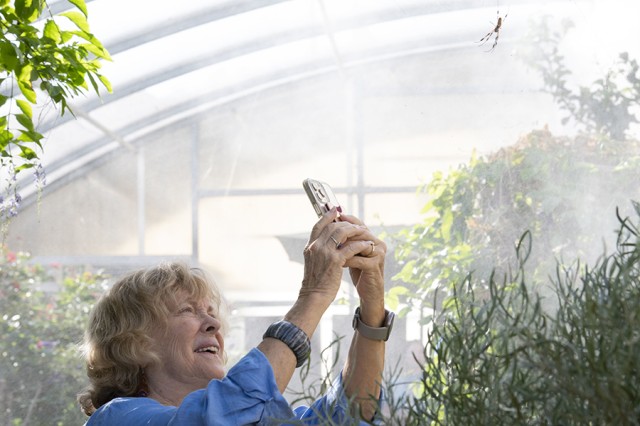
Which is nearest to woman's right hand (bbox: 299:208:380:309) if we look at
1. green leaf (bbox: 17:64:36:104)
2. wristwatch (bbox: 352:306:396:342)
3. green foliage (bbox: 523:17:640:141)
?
wristwatch (bbox: 352:306:396:342)

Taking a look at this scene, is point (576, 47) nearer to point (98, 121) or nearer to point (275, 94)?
point (275, 94)

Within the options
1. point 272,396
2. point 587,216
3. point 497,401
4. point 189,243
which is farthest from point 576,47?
point 497,401

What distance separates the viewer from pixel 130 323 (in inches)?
57.4

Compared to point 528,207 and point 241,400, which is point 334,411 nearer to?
point 241,400

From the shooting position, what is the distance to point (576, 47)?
2.70 metres

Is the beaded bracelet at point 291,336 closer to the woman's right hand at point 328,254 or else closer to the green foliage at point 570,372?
the woman's right hand at point 328,254

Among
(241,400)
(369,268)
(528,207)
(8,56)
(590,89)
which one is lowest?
(241,400)

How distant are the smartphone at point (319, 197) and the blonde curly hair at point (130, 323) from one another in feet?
1.10

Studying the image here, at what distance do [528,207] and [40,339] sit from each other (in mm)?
1665

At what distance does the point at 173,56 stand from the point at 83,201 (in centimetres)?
60

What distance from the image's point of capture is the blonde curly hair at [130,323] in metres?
1.45

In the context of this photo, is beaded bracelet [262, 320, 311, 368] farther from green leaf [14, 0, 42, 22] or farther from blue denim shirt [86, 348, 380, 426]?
green leaf [14, 0, 42, 22]

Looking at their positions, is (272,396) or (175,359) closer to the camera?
(272,396)

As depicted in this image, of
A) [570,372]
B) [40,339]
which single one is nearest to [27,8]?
[570,372]
